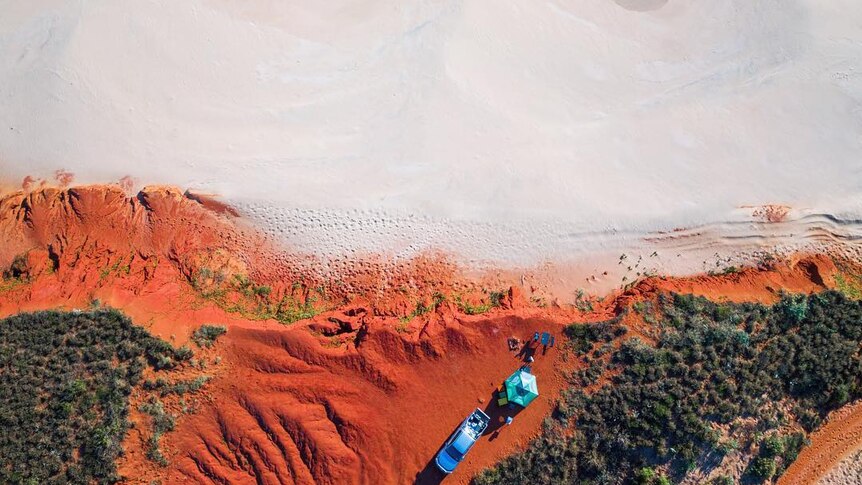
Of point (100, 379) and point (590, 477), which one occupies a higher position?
point (590, 477)

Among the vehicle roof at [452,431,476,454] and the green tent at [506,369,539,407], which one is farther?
the green tent at [506,369,539,407]

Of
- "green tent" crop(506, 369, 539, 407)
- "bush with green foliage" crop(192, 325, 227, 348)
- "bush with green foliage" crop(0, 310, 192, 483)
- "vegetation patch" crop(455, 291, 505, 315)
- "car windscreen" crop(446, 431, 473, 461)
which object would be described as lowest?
"bush with green foliage" crop(0, 310, 192, 483)

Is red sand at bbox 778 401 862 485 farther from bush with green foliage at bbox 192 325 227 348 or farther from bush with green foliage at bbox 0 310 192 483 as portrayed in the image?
bush with green foliage at bbox 0 310 192 483

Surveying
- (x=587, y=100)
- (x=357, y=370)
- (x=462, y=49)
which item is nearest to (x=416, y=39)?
(x=462, y=49)

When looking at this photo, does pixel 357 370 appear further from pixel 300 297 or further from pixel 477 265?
pixel 477 265

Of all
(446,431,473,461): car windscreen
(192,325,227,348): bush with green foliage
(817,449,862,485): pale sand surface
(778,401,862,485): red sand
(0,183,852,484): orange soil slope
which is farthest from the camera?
(817,449,862,485): pale sand surface

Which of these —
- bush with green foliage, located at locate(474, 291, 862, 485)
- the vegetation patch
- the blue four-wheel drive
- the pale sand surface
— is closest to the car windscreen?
the blue four-wheel drive

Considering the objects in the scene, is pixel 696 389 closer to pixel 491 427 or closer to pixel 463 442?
pixel 491 427

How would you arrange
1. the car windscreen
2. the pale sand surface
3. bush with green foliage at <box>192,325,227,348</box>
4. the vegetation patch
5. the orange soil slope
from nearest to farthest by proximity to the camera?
the car windscreen < the orange soil slope < bush with green foliage at <box>192,325,227,348</box> < the pale sand surface < the vegetation patch
